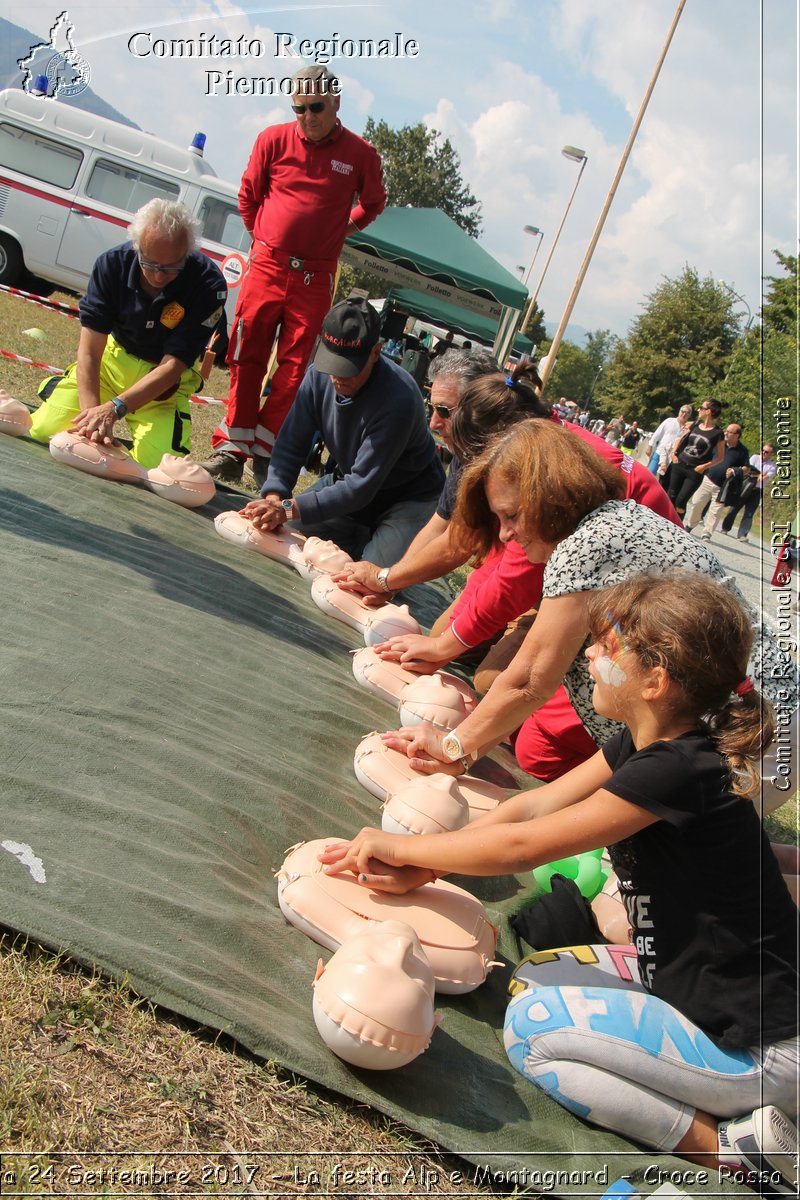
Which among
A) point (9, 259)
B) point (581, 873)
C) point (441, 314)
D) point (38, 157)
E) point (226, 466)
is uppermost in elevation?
point (441, 314)

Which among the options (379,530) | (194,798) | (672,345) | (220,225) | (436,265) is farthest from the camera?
(672,345)

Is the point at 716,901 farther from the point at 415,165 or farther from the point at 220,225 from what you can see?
the point at 415,165

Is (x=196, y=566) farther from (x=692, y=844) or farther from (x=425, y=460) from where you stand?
(x=692, y=844)

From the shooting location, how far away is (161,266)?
4359 mm

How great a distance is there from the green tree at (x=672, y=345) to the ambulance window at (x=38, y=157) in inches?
1258

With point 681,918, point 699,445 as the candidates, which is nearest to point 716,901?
point 681,918

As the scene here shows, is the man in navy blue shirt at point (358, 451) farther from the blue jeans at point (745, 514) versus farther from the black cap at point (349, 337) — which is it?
the blue jeans at point (745, 514)

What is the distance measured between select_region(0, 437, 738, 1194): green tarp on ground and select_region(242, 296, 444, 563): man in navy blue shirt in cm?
79

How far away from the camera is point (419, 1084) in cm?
170

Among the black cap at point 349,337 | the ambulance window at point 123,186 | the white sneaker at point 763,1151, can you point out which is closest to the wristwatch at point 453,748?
the white sneaker at point 763,1151

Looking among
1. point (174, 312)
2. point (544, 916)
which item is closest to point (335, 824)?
point (544, 916)

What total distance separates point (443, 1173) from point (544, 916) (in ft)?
2.55

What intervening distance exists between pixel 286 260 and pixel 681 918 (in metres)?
4.62

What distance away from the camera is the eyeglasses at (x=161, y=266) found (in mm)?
4344
